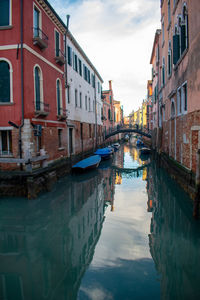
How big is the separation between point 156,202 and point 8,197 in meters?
5.39

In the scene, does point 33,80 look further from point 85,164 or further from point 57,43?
point 85,164

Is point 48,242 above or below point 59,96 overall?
below

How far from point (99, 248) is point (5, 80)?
7.07m

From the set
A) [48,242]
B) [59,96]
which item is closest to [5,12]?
[59,96]

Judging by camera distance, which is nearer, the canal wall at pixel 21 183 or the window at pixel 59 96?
the canal wall at pixel 21 183

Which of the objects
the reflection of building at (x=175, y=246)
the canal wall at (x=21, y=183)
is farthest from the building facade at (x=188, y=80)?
the canal wall at (x=21, y=183)

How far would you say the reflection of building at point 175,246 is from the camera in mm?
3658

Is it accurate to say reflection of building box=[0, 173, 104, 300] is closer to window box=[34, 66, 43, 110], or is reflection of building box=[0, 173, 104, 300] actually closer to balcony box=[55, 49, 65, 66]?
window box=[34, 66, 43, 110]

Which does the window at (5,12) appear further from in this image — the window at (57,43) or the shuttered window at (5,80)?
the window at (57,43)

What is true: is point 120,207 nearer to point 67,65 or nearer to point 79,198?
point 79,198

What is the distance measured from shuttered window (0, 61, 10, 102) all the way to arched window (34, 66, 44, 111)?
Answer: 3.90 feet

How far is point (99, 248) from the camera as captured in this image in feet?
16.3

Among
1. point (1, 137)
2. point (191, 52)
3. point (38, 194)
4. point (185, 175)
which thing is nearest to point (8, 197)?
point (38, 194)

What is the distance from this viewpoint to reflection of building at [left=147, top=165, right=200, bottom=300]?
366cm
